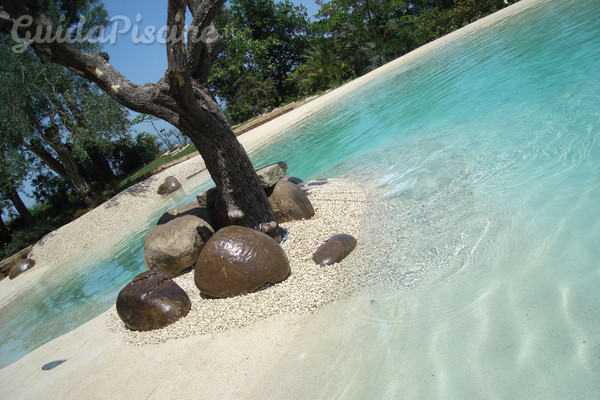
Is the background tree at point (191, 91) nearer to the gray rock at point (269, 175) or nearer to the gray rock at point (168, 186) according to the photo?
the gray rock at point (269, 175)

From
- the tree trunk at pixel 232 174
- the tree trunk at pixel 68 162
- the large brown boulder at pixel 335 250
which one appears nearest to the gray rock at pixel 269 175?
the tree trunk at pixel 232 174

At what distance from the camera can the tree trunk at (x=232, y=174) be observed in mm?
5684

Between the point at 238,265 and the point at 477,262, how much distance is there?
281 centimetres

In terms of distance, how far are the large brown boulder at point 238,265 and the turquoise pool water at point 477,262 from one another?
1081 mm

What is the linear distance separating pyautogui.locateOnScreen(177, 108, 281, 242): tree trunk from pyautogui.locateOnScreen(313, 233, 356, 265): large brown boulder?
114 cm

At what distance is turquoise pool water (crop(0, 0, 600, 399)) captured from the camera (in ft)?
9.05

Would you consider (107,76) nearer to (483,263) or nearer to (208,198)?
(208,198)

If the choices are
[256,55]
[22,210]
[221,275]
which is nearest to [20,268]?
[22,210]

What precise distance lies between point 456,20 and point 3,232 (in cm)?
3106

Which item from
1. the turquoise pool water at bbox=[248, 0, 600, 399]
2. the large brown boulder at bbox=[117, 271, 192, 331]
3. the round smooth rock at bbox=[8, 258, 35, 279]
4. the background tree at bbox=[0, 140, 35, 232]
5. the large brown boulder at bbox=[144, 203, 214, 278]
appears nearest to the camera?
the turquoise pool water at bbox=[248, 0, 600, 399]

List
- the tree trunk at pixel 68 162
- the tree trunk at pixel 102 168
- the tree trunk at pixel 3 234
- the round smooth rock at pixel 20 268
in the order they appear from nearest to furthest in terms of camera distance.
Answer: the round smooth rock at pixel 20 268 < the tree trunk at pixel 68 162 < the tree trunk at pixel 3 234 < the tree trunk at pixel 102 168

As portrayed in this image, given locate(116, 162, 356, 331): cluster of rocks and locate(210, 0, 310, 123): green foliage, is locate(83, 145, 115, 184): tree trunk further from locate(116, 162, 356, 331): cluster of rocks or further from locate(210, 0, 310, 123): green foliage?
locate(116, 162, 356, 331): cluster of rocks

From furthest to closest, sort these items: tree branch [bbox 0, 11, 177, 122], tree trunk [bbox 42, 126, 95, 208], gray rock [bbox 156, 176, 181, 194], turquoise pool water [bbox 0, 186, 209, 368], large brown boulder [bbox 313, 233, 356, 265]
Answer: tree trunk [bbox 42, 126, 95, 208] < gray rock [bbox 156, 176, 181, 194] < turquoise pool water [bbox 0, 186, 209, 368] < tree branch [bbox 0, 11, 177, 122] < large brown boulder [bbox 313, 233, 356, 265]

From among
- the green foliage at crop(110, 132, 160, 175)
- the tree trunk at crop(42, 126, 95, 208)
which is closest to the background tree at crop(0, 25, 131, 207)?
the tree trunk at crop(42, 126, 95, 208)
